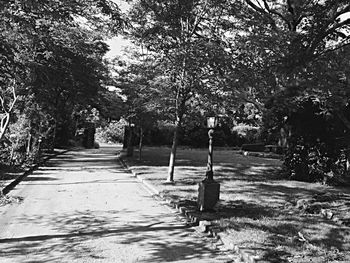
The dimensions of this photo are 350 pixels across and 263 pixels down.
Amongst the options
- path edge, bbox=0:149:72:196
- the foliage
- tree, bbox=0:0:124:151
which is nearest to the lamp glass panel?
tree, bbox=0:0:124:151

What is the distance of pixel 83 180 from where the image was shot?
43.4 feet

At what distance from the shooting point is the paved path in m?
5.30

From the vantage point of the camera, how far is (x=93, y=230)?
6.56 meters

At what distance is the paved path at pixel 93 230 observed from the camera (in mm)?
5301

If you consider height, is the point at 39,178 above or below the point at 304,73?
Answer: below

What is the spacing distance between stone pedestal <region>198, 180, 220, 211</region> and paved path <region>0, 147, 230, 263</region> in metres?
0.70

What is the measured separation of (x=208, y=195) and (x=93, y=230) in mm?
2874

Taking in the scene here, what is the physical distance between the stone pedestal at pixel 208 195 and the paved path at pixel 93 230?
70cm

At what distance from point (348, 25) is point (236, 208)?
18.1 ft

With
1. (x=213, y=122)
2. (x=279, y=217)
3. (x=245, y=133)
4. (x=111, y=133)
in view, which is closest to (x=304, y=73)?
(x=213, y=122)

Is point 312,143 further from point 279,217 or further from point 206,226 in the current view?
point 206,226

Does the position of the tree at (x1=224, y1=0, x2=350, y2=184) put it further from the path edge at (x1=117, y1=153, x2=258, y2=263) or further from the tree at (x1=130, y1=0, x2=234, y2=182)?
the path edge at (x1=117, y1=153, x2=258, y2=263)

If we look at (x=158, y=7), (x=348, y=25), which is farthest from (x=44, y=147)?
(x=348, y=25)

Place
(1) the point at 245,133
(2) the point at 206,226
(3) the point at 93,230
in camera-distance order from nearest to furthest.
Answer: (3) the point at 93,230
(2) the point at 206,226
(1) the point at 245,133
